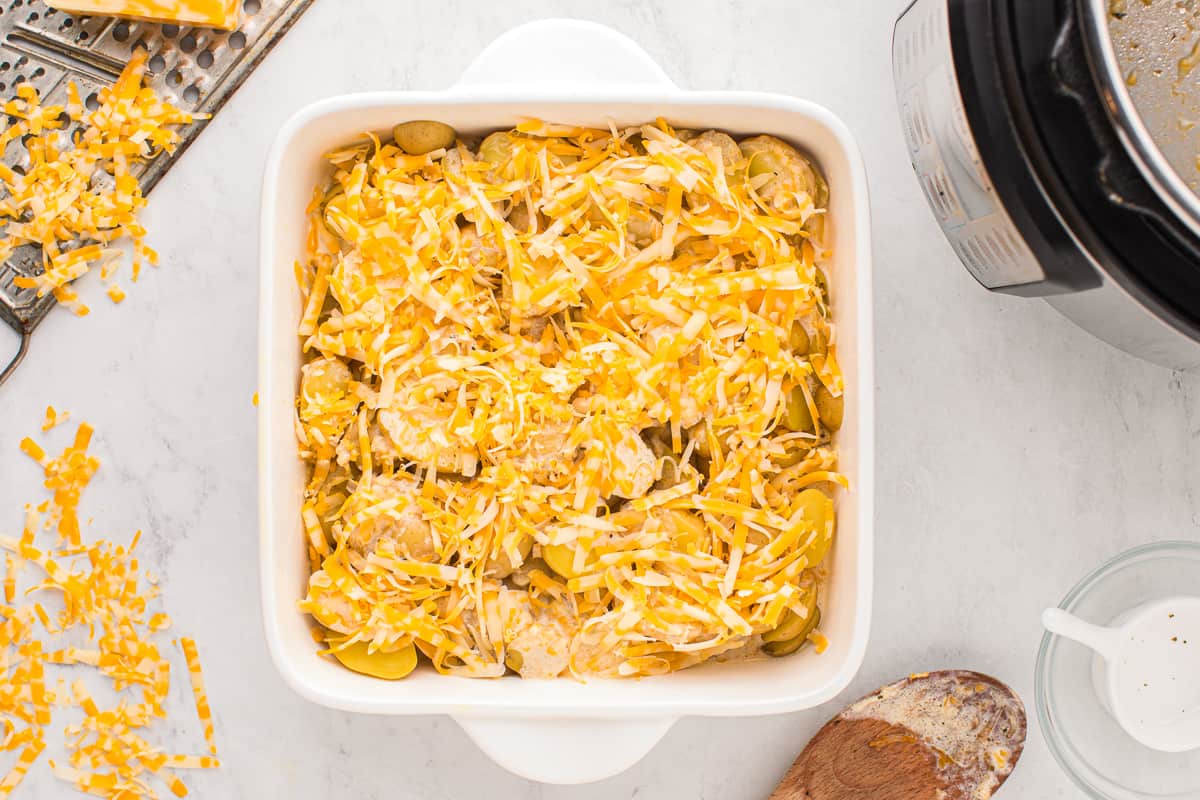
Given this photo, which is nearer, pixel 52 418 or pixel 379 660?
pixel 379 660

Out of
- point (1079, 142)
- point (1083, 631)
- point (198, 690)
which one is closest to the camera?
point (1079, 142)

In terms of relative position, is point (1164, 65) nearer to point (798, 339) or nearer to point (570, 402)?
point (798, 339)

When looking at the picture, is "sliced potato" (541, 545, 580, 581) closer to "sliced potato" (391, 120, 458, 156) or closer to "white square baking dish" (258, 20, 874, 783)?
"white square baking dish" (258, 20, 874, 783)

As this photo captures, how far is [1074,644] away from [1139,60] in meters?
0.79

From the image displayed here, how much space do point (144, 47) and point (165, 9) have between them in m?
0.08

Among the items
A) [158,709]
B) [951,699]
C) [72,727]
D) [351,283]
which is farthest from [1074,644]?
[72,727]

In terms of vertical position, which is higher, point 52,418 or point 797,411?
point 797,411

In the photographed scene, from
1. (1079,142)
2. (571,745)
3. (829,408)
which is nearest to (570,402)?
(829,408)

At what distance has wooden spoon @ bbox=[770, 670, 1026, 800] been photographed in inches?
55.4

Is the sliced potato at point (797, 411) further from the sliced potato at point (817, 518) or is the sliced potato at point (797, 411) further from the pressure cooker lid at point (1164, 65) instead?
the pressure cooker lid at point (1164, 65)

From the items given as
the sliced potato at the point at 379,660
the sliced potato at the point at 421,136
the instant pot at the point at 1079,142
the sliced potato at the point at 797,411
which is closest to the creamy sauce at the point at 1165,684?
the instant pot at the point at 1079,142

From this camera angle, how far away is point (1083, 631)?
4.48ft

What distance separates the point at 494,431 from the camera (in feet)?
3.89

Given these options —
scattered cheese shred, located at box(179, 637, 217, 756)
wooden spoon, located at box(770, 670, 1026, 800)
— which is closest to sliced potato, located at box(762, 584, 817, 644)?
wooden spoon, located at box(770, 670, 1026, 800)
